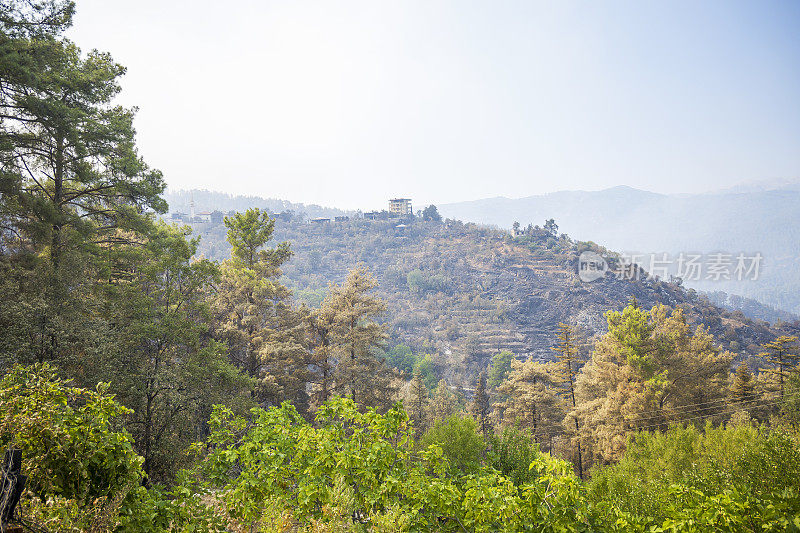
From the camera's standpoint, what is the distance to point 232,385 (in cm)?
1506

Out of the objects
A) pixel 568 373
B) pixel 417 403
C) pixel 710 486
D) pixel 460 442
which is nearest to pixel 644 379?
pixel 568 373

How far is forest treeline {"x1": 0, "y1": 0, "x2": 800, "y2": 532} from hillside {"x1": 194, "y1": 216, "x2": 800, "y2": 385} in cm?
5450

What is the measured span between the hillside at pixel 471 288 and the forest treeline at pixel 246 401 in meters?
54.5

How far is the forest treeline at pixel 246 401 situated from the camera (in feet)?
11.2

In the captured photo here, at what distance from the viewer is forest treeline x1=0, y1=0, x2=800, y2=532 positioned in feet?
11.2

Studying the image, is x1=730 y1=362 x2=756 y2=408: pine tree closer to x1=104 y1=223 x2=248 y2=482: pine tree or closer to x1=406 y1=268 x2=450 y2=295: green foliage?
x1=104 y1=223 x2=248 y2=482: pine tree

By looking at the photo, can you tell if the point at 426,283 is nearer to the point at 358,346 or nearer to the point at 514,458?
the point at 358,346

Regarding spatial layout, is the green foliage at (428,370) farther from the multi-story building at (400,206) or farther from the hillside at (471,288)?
the multi-story building at (400,206)

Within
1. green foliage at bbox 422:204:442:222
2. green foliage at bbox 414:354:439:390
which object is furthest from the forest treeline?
green foliage at bbox 422:204:442:222

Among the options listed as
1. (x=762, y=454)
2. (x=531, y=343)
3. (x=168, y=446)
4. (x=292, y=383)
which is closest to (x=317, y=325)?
(x=292, y=383)

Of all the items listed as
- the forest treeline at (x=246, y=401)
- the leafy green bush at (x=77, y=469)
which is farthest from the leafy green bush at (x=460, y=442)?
the leafy green bush at (x=77, y=469)

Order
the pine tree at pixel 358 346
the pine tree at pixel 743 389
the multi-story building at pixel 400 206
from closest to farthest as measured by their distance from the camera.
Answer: the pine tree at pixel 358 346 < the pine tree at pixel 743 389 < the multi-story building at pixel 400 206

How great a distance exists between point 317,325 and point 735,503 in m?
19.5

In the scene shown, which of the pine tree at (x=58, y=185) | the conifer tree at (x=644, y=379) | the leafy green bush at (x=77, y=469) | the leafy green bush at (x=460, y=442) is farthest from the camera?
the conifer tree at (x=644, y=379)
